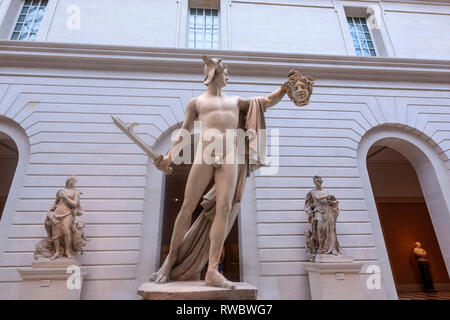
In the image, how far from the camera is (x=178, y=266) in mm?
3023

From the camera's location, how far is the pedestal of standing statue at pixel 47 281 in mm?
4652

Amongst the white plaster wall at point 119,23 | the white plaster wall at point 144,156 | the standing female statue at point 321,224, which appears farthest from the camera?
the white plaster wall at point 119,23

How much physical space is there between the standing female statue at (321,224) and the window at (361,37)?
5.74m

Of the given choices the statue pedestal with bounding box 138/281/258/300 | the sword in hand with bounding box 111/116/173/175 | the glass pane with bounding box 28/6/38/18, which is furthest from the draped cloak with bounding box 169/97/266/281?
the glass pane with bounding box 28/6/38/18

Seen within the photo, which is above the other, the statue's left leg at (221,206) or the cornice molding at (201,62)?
the cornice molding at (201,62)

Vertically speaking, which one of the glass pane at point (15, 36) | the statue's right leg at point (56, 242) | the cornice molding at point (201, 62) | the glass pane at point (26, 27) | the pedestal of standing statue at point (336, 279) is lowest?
the pedestal of standing statue at point (336, 279)

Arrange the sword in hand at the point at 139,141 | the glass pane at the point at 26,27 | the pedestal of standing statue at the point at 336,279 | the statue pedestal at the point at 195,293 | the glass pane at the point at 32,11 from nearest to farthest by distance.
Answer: the statue pedestal at the point at 195,293 < the sword in hand at the point at 139,141 < the pedestal of standing statue at the point at 336,279 < the glass pane at the point at 26,27 < the glass pane at the point at 32,11

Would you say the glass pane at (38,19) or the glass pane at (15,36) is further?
the glass pane at (38,19)

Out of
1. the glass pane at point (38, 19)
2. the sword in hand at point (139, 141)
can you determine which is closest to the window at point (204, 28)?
the glass pane at point (38, 19)

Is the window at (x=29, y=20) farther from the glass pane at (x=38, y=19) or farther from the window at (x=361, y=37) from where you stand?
the window at (x=361, y=37)

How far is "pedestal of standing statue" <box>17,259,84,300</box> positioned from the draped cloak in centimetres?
304

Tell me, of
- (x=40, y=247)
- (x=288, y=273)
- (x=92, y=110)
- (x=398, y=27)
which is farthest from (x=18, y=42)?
(x=398, y=27)

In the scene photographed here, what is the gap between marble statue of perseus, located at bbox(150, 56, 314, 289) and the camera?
2866 millimetres
